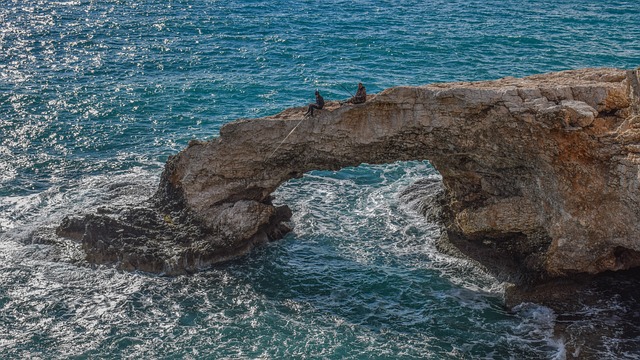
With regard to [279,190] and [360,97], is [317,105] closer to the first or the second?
[360,97]

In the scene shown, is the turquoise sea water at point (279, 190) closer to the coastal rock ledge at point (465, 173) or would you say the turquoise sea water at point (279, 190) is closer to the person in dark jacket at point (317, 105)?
the coastal rock ledge at point (465, 173)

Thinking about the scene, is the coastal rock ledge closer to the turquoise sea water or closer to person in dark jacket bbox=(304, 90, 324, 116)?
person in dark jacket bbox=(304, 90, 324, 116)

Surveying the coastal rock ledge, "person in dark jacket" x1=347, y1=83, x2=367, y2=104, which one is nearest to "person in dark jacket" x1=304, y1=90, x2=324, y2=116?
the coastal rock ledge

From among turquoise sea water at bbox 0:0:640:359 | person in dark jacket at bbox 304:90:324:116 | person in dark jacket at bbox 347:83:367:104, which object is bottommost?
turquoise sea water at bbox 0:0:640:359

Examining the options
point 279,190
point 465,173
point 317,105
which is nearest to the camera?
point 317,105

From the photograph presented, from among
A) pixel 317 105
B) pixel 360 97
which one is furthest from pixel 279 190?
pixel 360 97
